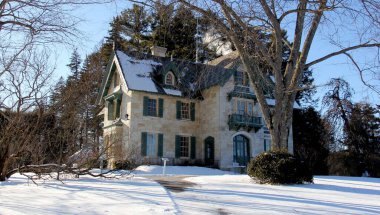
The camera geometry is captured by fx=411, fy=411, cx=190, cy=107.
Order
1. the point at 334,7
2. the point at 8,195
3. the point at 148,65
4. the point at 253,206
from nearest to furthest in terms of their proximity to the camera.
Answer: the point at 253,206 < the point at 8,195 < the point at 334,7 < the point at 148,65

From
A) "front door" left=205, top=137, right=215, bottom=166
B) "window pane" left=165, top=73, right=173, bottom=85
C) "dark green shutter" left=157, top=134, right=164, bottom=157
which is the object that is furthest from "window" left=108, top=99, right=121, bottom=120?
"front door" left=205, top=137, right=215, bottom=166

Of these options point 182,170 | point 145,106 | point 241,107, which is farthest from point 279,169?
point 241,107

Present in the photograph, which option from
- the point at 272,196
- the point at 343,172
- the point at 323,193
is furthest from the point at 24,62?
the point at 343,172

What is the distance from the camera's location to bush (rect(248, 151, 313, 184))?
12.1 meters

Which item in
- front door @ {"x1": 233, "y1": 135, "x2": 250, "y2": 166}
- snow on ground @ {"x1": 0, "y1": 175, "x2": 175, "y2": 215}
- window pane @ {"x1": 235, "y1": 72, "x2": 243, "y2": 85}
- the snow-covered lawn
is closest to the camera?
snow on ground @ {"x1": 0, "y1": 175, "x2": 175, "y2": 215}

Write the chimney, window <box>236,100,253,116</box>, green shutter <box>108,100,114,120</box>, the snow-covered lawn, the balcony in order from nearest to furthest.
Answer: the snow-covered lawn
the balcony
window <box>236,100,253,116</box>
green shutter <box>108,100,114,120</box>
the chimney

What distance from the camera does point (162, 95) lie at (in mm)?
29297

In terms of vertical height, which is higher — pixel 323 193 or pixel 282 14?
pixel 282 14

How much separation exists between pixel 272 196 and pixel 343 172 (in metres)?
21.9

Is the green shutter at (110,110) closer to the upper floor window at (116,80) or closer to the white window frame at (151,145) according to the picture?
the upper floor window at (116,80)

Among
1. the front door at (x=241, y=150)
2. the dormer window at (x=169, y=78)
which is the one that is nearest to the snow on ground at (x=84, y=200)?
the front door at (x=241, y=150)

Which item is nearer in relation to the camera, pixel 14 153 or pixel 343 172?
pixel 14 153

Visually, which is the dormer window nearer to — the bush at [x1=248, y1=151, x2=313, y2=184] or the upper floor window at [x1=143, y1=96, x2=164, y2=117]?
the upper floor window at [x1=143, y1=96, x2=164, y2=117]

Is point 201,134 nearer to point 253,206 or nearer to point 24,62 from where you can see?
point 24,62
